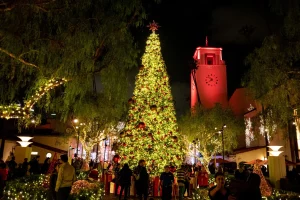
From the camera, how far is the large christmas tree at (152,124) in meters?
15.3

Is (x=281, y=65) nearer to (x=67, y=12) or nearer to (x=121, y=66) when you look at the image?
(x=121, y=66)

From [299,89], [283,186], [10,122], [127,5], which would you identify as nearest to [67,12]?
[127,5]

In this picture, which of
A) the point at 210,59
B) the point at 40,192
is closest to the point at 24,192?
the point at 40,192

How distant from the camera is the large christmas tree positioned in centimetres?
1531

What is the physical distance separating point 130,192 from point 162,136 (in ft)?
11.4

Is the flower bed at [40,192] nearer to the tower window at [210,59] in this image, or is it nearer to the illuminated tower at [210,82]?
the illuminated tower at [210,82]

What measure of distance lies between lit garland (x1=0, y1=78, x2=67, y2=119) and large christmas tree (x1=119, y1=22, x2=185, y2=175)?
6.07 metres

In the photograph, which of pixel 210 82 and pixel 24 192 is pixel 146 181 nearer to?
pixel 24 192

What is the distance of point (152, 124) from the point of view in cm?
1580

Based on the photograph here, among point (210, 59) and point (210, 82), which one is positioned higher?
point (210, 59)

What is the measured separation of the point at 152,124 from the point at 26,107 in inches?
290

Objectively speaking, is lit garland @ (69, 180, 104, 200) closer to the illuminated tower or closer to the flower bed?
the flower bed

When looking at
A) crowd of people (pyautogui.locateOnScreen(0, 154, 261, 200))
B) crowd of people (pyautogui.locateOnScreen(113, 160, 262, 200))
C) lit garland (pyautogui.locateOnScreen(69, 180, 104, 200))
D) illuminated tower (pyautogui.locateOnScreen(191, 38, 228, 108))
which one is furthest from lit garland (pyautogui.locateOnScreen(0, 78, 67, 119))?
illuminated tower (pyautogui.locateOnScreen(191, 38, 228, 108))

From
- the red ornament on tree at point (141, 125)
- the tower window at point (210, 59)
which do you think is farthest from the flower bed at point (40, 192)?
the tower window at point (210, 59)
